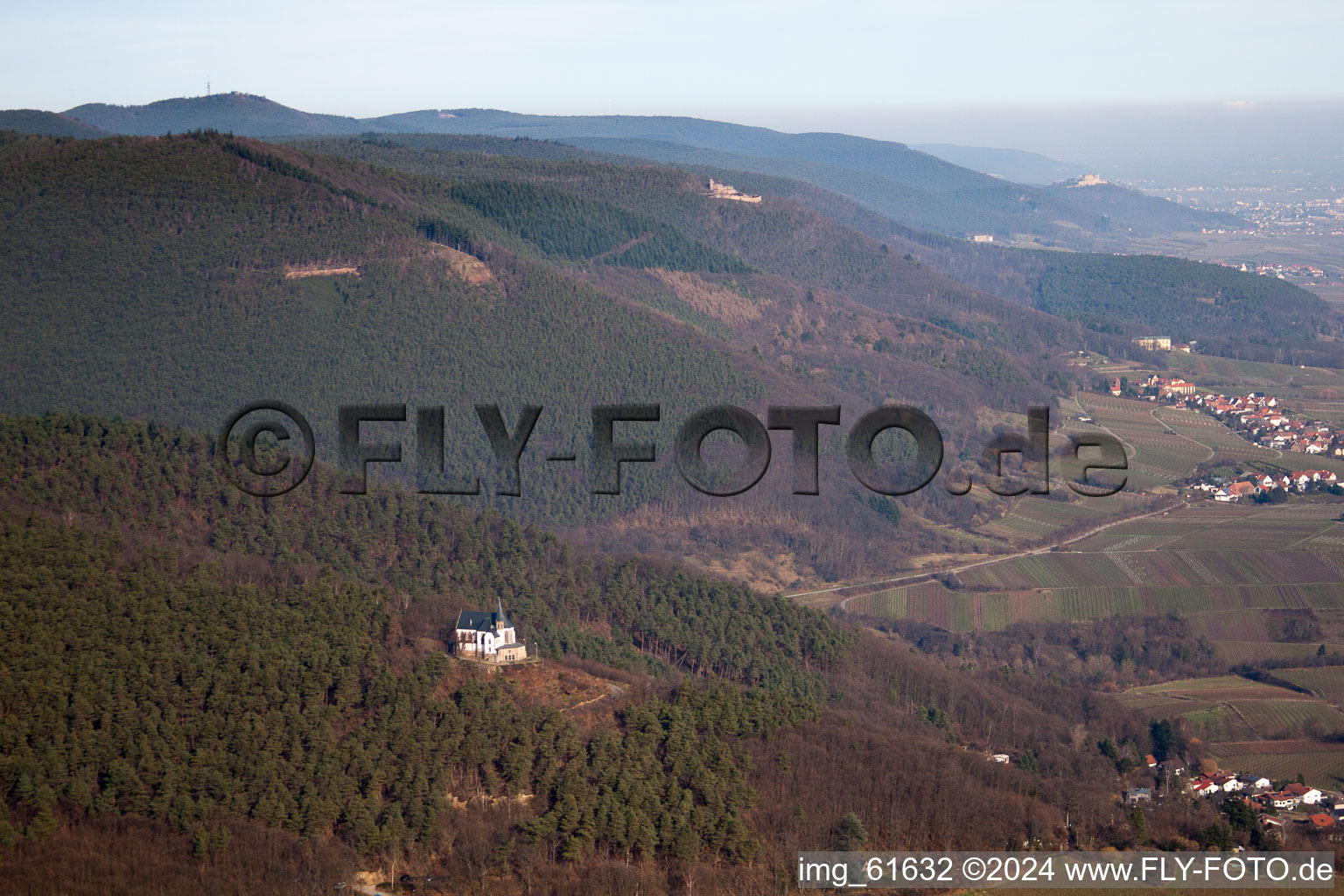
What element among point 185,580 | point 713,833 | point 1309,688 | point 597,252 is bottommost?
point 1309,688

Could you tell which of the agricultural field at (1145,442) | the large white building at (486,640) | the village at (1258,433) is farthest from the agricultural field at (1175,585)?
the large white building at (486,640)

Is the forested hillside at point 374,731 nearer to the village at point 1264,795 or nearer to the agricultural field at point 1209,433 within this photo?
the village at point 1264,795

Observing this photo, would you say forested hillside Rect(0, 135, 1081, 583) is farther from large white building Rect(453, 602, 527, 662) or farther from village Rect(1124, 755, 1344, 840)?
large white building Rect(453, 602, 527, 662)

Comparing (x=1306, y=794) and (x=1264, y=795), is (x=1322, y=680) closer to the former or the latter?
(x=1306, y=794)

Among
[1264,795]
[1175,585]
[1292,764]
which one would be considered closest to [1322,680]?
[1292,764]

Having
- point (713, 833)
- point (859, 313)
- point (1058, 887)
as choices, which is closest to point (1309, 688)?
point (1058, 887)

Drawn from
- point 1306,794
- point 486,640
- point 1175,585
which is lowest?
point 1306,794

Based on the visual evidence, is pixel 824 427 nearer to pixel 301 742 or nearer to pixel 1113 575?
pixel 1113 575
